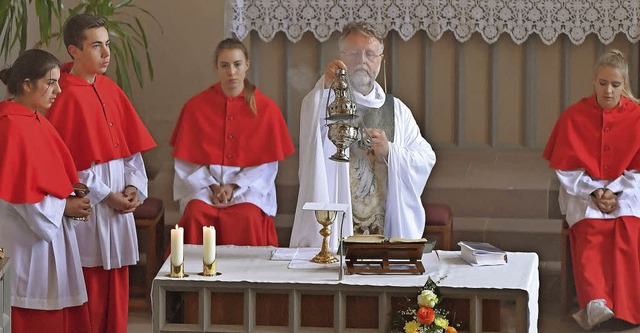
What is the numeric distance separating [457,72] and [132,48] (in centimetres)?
229

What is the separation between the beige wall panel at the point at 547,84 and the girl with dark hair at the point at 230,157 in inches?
99.1

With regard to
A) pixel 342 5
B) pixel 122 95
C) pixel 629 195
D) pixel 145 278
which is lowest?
pixel 145 278

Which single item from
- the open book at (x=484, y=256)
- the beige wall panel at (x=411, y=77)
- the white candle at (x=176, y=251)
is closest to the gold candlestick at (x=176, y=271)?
the white candle at (x=176, y=251)

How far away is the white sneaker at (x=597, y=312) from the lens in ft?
24.3

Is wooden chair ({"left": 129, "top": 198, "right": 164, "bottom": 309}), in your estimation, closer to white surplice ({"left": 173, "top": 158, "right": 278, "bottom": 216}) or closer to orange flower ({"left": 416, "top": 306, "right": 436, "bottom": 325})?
white surplice ({"left": 173, "top": 158, "right": 278, "bottom": 216})

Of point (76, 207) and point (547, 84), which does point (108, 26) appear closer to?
point (76, 207)

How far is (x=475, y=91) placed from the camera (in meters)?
9.65

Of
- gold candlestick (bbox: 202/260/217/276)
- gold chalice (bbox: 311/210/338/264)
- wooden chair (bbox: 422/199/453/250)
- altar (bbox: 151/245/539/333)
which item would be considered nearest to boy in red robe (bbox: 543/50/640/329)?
wooden chair (bbox: 422/199/453/250)

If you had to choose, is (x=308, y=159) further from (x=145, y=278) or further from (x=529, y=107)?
(x=529, y=107)

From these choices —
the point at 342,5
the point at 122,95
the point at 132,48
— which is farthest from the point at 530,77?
the point at 122,95

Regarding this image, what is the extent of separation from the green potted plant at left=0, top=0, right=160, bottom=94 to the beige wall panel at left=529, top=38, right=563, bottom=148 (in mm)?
2669

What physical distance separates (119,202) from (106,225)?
141 mm

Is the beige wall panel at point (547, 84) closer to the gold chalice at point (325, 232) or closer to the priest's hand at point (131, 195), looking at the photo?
the priest's hand at point (131, 195)

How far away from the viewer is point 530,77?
9531 millimetres
